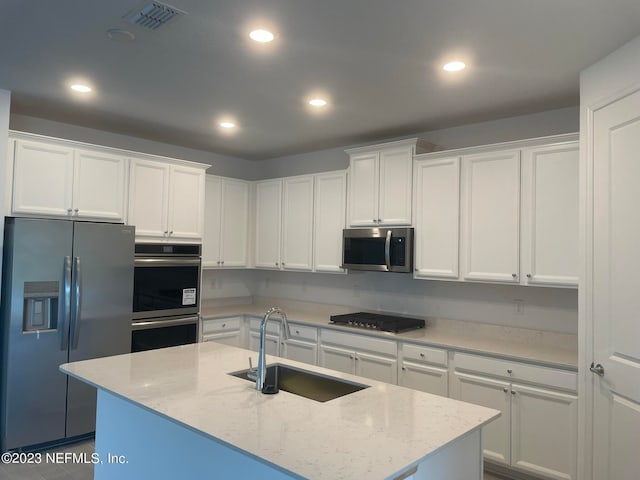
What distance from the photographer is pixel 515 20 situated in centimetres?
218

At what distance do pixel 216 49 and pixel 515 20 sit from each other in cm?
153

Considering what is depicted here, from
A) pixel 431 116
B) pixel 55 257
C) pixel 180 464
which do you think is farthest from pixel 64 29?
pixel 431 116

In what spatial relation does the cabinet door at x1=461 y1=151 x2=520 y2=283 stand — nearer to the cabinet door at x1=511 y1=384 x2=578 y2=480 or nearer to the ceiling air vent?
the cabinet door at x1=511 y1=384 x2=578 y2=480

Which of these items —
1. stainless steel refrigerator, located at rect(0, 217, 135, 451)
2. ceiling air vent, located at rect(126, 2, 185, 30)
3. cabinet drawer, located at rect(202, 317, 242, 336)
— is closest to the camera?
ceiling air vent, located at rect(126, 2, 185, 30)

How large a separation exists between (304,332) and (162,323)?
1303mm

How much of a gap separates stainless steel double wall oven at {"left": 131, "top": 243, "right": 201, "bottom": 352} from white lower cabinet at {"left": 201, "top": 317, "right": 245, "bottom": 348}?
289mm

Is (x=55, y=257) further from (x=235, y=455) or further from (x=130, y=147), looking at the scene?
(x=235, y=455)

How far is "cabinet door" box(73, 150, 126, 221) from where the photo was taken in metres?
3.79

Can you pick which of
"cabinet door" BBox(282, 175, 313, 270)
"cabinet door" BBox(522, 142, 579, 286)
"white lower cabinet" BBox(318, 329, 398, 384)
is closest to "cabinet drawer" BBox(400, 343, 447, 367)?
"white lower cabinet" BBox(318, 329, 398, 384)

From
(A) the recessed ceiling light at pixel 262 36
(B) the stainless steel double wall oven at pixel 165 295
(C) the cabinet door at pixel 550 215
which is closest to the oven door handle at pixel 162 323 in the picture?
(B) the stainless steel double wall oven at pixel 165 295

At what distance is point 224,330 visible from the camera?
488 centimetres

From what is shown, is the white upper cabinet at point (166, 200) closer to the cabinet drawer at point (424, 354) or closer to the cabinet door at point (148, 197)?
the cabinet door at point (148, 197)

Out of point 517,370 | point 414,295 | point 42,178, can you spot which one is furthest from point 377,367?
point 42,178

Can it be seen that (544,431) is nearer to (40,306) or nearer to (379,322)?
(379,322)
